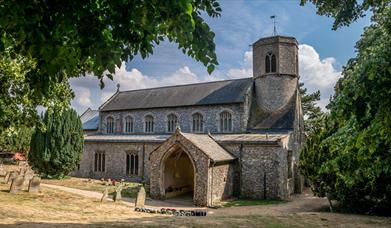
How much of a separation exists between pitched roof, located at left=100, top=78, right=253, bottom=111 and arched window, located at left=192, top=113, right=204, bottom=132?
3.93 feet

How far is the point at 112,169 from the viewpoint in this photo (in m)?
29.8

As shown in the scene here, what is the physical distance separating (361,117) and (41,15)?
6.25m

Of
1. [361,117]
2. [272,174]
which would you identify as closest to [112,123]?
[272,174]

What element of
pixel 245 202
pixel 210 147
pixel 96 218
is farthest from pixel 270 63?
pixel 96 218

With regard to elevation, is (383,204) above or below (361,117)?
below

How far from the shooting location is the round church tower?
91.8ft

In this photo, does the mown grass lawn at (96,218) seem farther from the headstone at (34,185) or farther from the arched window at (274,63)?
the arched window at (274,63)

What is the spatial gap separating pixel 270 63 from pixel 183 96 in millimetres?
9300

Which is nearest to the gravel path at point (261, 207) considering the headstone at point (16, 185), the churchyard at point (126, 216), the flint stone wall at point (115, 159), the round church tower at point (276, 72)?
the churchyard at point (126, 216)

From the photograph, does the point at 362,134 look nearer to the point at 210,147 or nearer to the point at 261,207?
the point at 261,207

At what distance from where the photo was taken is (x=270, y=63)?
2883cm

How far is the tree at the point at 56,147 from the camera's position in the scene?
27344mm

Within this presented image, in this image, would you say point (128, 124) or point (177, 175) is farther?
point (128, 124)

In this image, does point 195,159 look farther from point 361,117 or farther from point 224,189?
point 361,117
